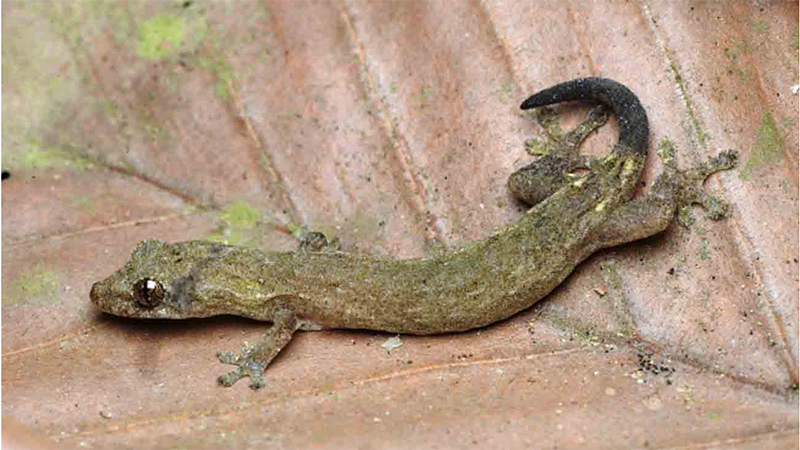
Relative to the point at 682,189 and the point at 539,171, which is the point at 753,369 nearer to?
the point at 682,189

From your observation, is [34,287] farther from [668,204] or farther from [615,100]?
[668,204]

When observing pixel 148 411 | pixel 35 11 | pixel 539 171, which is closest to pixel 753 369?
pixel 539 171

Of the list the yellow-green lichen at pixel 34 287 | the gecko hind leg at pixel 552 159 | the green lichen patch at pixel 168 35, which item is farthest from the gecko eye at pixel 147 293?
the gecko hind leg at pixel 552 159

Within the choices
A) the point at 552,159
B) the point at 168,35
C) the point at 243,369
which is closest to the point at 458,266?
the point at 552,159

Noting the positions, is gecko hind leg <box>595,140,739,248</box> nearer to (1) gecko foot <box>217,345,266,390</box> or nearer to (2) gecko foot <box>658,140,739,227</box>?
(2) gecko foot <box>658,140,739,227</box>

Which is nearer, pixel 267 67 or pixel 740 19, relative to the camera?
Answer: pixel 740 19

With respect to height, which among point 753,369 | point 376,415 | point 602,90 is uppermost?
point 602,90

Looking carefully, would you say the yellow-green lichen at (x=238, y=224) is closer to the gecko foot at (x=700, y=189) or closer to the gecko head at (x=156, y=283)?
the gecko head at (x=156, y=283)
